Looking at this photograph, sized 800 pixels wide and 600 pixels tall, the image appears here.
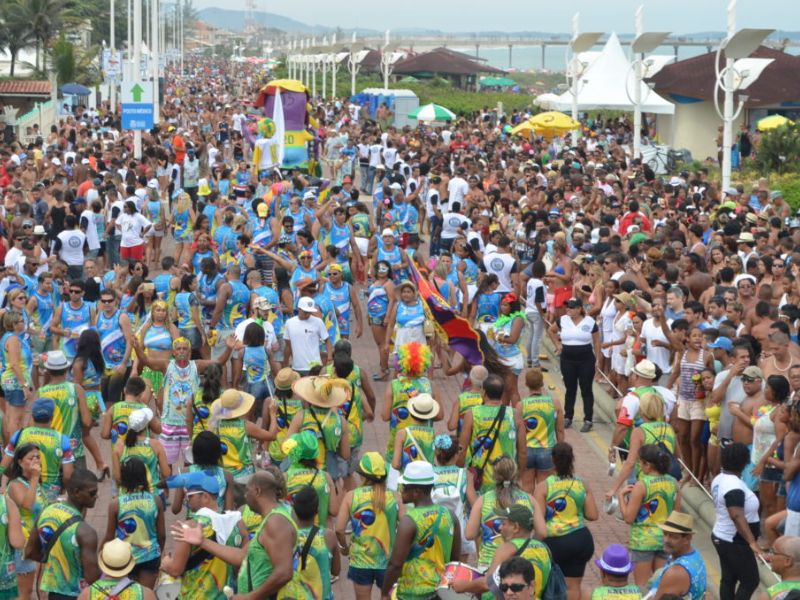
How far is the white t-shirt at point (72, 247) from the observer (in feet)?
57.3

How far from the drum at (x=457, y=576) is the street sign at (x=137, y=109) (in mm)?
20463

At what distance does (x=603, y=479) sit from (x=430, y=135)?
25.1 m

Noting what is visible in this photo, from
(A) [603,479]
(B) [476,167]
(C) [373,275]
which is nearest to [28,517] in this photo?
(A) [603,479]

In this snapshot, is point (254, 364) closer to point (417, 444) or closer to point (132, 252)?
point (417, 444)

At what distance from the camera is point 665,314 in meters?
13.2

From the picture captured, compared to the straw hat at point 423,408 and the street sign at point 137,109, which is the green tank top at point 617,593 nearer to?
the straw hat at point 423,408

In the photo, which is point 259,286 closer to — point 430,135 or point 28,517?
point 28,517

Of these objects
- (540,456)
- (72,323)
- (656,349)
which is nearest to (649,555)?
(540,456)

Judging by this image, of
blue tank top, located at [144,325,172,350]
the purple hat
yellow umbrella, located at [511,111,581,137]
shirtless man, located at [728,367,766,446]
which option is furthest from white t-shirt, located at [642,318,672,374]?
yellow umbrella, located at [511,111,581,137]

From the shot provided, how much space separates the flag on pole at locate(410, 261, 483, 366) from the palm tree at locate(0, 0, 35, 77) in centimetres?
5236

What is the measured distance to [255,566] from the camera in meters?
7.18

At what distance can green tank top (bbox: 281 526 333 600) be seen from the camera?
7254 millimetres

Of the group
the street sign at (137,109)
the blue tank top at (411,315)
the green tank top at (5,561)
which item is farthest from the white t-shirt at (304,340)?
the street sign at (137,109)

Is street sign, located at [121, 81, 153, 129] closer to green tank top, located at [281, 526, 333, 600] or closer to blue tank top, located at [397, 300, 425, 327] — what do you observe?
blue tank top, located at [397, 300, 425, 327]
